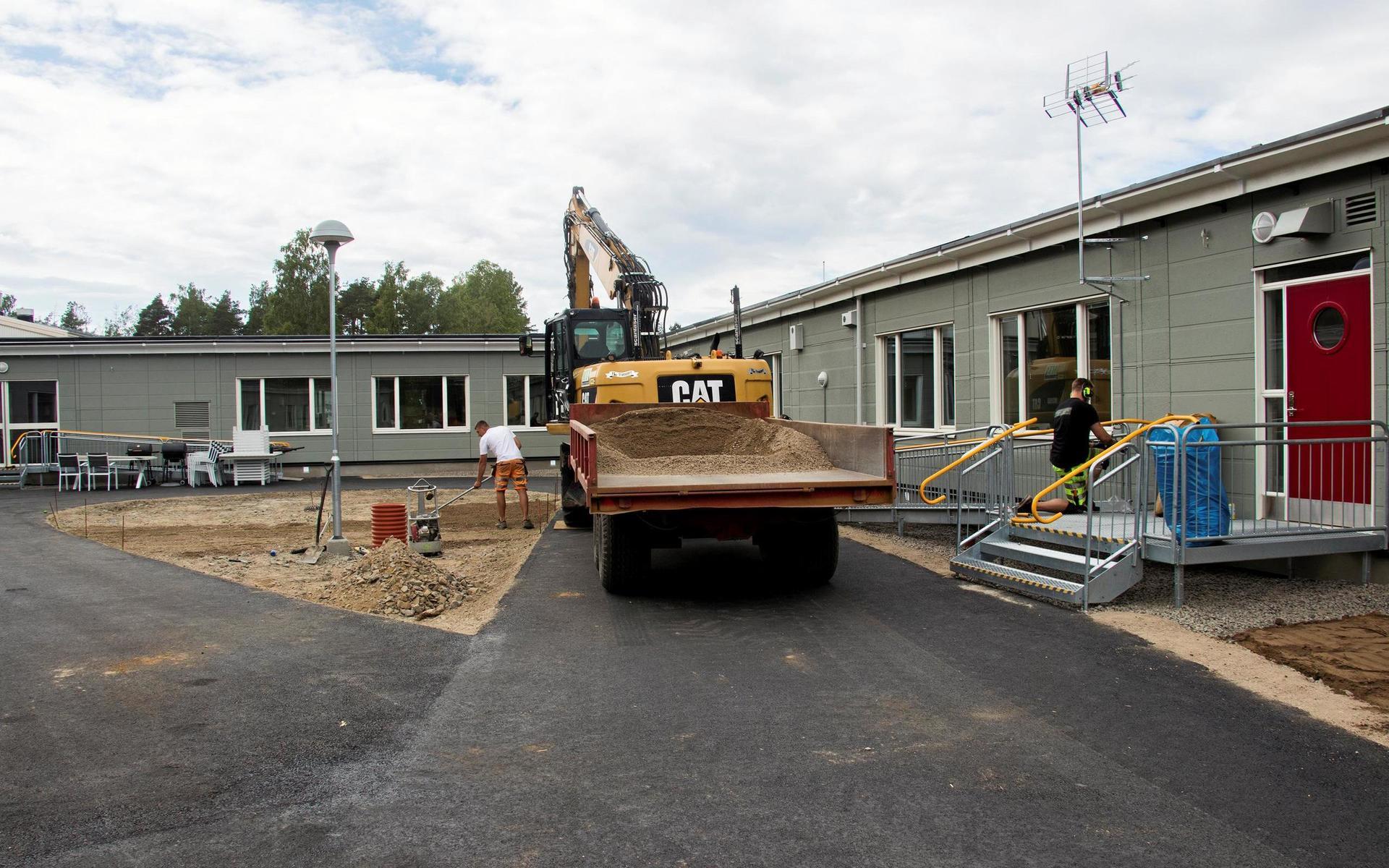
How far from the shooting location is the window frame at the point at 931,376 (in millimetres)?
14023

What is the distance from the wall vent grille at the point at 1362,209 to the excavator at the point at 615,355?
18.5ft

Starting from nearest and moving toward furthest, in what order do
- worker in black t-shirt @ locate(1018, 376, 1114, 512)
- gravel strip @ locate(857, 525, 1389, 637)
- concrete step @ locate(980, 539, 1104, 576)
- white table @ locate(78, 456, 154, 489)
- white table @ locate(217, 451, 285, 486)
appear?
gravel strip @ locate(857, 525, 1389, 637)
concrete step @ locate(980, 539, 1104, 576)
worker in black t-shirt @ locate(1018, 376, 1114, 512)
white table @ locate(78, 456, 154, 489)
white table @ locate(217, 451, 285, 486)

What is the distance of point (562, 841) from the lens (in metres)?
3.54

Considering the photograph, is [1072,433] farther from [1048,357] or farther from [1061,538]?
[1048,357]

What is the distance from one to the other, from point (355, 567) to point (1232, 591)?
25.5 ft

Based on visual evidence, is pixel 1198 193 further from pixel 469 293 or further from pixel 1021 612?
pixel 469 293

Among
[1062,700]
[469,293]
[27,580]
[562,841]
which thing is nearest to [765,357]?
[27,580]

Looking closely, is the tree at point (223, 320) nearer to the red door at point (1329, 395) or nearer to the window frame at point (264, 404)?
the window frame at point (264, 404)

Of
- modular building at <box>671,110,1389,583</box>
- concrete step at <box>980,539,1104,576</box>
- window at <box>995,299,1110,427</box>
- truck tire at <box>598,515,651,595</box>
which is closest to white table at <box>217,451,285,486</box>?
modular building at <box>671,110,1389,583</box>

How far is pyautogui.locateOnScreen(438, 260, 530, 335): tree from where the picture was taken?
7406 cm

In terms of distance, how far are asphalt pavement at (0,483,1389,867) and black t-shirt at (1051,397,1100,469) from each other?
2.21m

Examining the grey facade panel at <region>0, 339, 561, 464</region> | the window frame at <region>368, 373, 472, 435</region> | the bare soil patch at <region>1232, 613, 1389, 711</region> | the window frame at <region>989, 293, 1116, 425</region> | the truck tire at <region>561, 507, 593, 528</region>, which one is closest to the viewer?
the bare soil patch at <region>1232, 613, 1389, 711</region>

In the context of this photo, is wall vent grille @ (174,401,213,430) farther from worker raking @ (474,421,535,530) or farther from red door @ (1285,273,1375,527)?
red door @ (1285,273,1375,527)

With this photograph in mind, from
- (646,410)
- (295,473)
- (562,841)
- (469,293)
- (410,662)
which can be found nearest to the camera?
(562,841)
